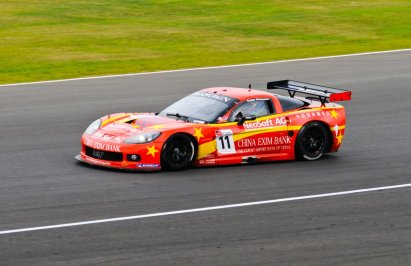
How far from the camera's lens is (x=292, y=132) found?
642 inches

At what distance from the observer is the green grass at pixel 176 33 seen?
26156 mm

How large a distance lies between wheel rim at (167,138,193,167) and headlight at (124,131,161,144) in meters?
0.26

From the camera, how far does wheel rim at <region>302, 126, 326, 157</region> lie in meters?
16.5

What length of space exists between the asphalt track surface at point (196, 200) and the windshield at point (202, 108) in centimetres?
88

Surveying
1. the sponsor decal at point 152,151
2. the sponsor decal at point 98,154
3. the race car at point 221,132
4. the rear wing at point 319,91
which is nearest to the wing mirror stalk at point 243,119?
the race car at point 221,132

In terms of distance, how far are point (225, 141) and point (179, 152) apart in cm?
81

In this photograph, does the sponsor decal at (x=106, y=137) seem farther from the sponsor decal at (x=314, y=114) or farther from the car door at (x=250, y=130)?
the sponsor decal at (x=314, y=114)

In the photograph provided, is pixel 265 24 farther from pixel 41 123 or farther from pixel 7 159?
pixel 7 159

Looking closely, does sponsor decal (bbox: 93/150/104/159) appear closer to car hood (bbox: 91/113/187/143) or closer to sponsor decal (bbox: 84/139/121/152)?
sponsor decal (bbox: 84/139/121/152)

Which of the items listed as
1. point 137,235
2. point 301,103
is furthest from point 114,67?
point 137,235

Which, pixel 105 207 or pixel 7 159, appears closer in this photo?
pixel 105 207

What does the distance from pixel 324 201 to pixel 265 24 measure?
18826 mm

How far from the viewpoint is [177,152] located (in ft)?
50.1

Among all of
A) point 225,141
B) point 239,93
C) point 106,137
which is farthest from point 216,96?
point 106,137
